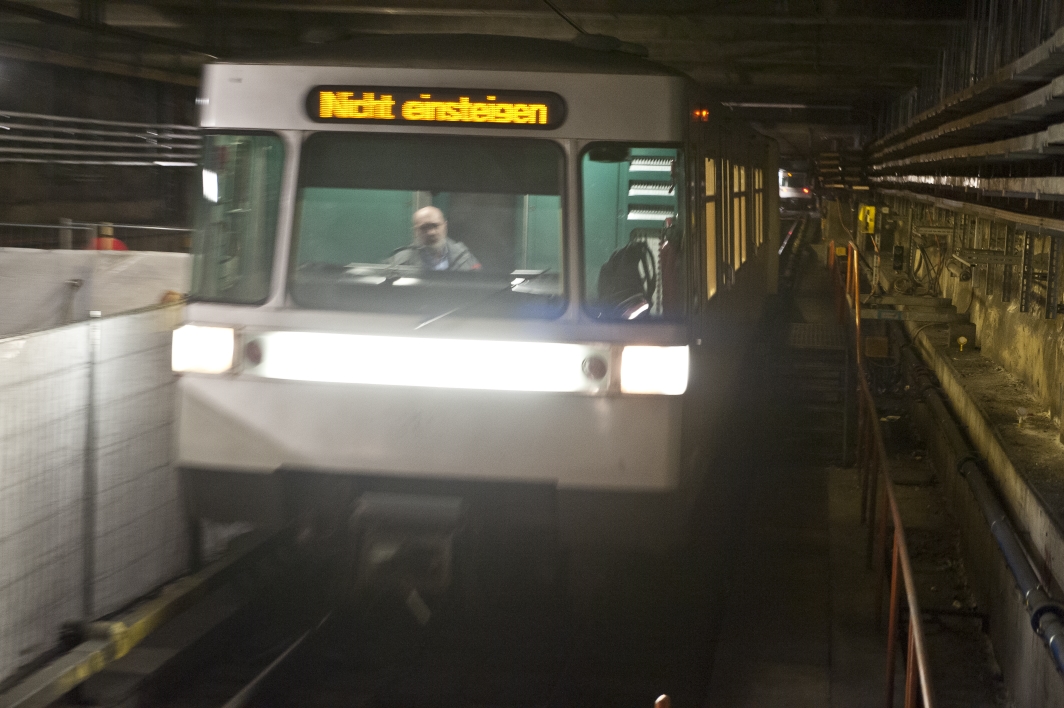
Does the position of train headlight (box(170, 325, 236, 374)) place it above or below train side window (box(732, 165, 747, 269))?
below

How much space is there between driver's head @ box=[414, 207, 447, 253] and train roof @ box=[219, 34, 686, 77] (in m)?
0.67

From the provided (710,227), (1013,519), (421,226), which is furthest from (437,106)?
(1013,519)

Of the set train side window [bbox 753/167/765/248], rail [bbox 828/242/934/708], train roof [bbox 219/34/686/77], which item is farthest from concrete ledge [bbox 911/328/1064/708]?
train roof [bbox 219/34/686/77]

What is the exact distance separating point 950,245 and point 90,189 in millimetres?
13143

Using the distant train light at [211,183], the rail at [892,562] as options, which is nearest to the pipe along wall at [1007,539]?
the rail at [892,562]

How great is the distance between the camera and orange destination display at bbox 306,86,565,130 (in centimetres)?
568

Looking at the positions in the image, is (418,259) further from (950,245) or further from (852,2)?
(950,245)

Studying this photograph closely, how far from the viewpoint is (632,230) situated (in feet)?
18.6

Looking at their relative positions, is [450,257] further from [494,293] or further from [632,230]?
[632,230]

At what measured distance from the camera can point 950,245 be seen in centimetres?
1612

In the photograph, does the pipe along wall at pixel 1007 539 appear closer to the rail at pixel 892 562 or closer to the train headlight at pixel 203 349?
the rail at pixel 892 562

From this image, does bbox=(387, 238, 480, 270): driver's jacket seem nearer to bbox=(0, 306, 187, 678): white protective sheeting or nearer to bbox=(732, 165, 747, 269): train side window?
bbox=(0, 306, 187, 678): white protective sheeting

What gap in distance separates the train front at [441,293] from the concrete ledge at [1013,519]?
1776 millimetres

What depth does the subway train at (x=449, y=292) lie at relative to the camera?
5.61 m
